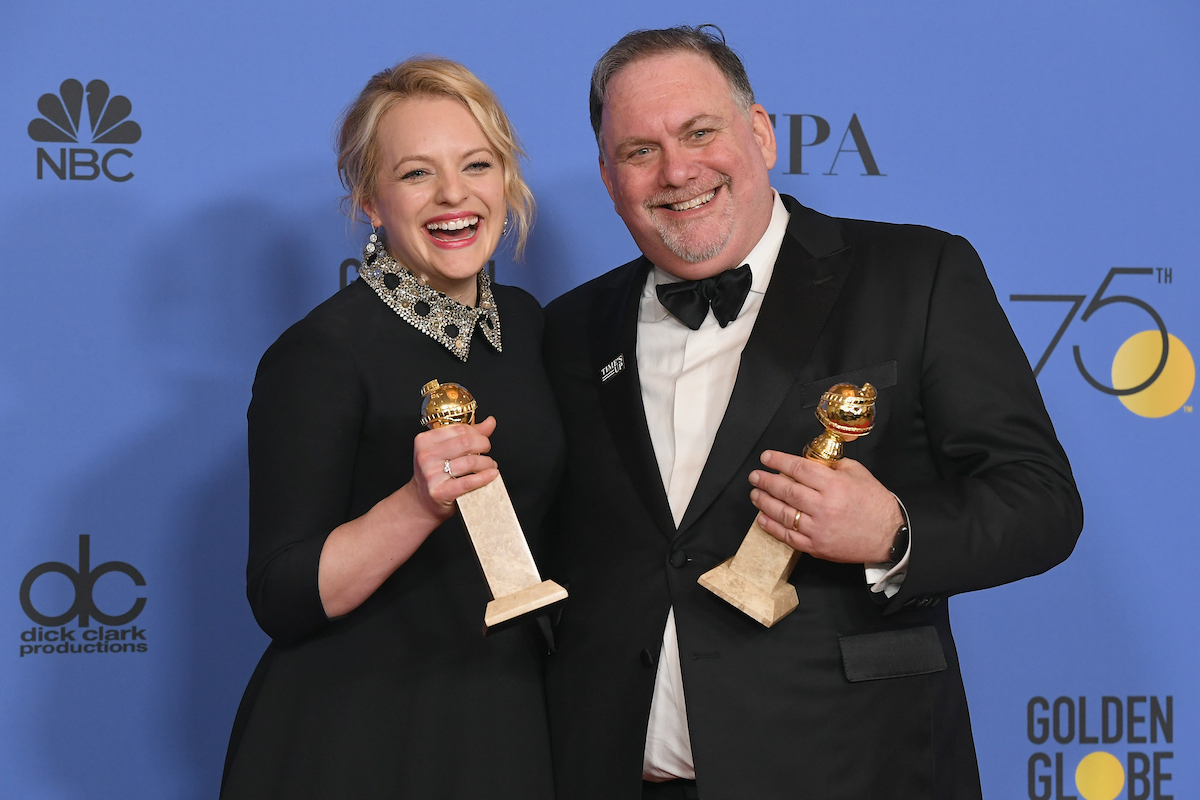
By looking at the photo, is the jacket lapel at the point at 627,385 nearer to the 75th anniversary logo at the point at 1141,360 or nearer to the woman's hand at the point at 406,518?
the woman's hand at the point at 406,518

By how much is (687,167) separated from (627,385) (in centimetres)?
41

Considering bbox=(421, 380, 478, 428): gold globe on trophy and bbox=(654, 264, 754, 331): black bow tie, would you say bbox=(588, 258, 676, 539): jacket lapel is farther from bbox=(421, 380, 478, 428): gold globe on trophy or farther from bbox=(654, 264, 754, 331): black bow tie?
bbox=(421, 380, 478, 428): gold globe on trophy

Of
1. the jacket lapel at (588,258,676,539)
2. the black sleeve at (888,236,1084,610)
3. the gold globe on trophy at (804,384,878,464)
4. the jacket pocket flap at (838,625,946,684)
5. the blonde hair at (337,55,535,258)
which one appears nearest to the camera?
the gold globe on trophy at (804,384,878,464)

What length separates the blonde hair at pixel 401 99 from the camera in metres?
1.87

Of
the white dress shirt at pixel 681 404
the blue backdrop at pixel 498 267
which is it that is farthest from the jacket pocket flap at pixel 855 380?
the blue backdrop at pixel 498 267

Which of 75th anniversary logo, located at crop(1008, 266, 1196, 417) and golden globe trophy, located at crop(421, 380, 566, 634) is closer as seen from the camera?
golden globe trophy, located at crop(421, 380, 566, 634)

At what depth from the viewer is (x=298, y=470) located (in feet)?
5.48

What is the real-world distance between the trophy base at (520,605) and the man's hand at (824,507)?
309 mm

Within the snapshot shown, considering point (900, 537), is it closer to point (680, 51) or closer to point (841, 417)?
point (841, 417)

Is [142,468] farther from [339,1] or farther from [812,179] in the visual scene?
[812,179]

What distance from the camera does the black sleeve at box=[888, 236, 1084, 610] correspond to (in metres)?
1.53

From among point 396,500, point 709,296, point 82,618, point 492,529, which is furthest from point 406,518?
point 82,618

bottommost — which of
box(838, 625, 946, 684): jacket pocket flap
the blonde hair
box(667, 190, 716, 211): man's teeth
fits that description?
box(838, 625, 946, 684): jacket pocket flap

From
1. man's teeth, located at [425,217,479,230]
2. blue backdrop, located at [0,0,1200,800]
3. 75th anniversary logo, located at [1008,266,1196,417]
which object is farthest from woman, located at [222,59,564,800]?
75th anniversary logo, located at [1008,266,1196,417]
